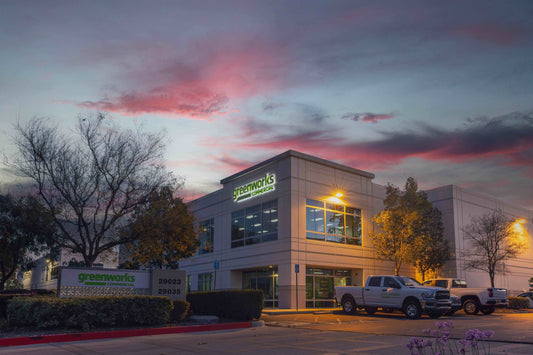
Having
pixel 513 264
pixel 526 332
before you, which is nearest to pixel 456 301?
pixel 526 332

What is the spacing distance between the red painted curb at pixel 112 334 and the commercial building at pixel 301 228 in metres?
11.6

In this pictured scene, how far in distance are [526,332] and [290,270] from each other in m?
18.0

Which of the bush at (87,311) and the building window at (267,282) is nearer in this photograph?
the bush at (87,311)

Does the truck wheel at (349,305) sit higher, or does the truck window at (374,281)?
the truck window at (374,281)

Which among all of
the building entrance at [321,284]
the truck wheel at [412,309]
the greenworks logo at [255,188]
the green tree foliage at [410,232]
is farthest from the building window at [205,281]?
the truck wheel at [412,309]

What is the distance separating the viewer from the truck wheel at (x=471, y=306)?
1019 inches

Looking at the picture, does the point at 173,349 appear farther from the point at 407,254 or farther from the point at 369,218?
the point at 369,218

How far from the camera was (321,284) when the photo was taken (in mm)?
34500

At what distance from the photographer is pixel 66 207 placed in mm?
22734

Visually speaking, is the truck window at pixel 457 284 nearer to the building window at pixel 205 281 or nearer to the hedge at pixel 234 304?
the hedge at pixel 234 304

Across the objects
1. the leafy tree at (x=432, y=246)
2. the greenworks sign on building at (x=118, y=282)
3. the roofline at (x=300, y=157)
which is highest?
the roofline at (x=300, y=157)

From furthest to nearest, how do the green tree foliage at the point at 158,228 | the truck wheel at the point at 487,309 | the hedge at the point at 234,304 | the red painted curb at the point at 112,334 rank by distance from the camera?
the truck wheel at the point at 487,309, the green tree foliage at the point at 158,228, the hedge at the point at 234,304, the red painted curb at the point at 112,334

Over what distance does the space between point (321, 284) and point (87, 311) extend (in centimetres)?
2154

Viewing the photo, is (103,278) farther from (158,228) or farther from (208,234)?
(208,234)
